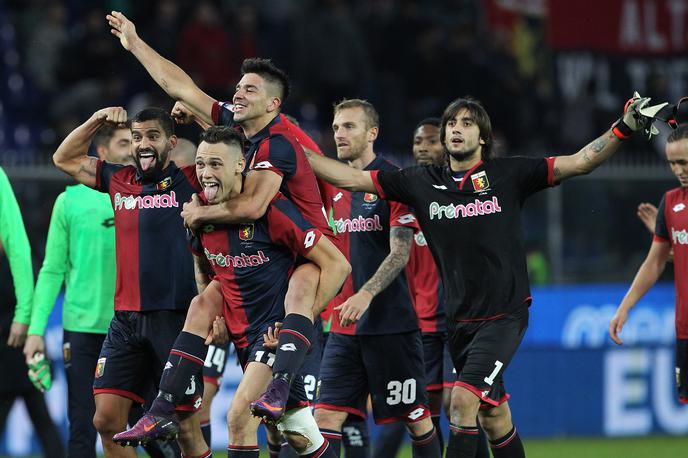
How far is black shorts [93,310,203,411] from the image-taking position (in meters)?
7.83

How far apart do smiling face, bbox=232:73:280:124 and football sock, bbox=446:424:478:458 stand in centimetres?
221

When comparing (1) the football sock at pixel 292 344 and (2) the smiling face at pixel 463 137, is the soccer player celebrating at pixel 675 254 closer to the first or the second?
(2) the smiling face at pixel 463 137

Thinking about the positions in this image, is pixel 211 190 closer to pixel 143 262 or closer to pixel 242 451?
pixel 143 262

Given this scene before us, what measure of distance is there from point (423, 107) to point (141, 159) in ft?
32.7

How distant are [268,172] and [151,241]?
3.47ft

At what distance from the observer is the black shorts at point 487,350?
7.85 meters

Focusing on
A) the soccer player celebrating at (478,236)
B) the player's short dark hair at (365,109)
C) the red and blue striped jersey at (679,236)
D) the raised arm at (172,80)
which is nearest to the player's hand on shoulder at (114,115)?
the raised arm at (172,80)

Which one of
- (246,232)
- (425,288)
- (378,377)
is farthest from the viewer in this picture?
(425,288)

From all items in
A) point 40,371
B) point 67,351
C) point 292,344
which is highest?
point 292,344

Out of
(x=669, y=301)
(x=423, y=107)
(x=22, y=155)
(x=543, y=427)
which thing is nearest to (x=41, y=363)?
(x=22, y=155)

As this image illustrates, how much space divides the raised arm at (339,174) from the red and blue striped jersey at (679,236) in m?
2.23

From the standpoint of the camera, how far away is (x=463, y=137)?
823 centimetres

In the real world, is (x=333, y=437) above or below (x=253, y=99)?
below

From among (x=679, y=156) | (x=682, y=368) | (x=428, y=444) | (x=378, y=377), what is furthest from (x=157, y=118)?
(x=682, y=368)
